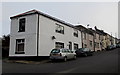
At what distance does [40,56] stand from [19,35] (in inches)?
185

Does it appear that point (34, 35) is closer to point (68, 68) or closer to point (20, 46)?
point (20, 46)

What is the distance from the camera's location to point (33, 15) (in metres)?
20.7

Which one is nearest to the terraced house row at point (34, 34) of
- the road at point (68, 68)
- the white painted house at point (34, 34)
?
the white painted house at point (34, 34)

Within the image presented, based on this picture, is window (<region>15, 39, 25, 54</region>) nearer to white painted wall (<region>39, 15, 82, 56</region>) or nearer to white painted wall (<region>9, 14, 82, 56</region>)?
white painted wall (<region>9, 14, 82, 56</region>)

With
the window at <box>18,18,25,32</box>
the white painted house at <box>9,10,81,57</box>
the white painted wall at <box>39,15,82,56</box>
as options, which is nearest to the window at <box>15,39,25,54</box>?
the white painted house at <box>9,10,81,57</box>

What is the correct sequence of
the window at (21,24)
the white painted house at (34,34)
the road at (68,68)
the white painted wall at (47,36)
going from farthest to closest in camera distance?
1. the window at (21,24)
2. the white painted wall at (47,36)
3. the white painted house at (34,34)
4. the road at (68,68)

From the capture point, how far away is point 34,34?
2003 centimetres

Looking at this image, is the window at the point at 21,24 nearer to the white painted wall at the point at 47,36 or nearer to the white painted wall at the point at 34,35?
the white painted wall at the point at 34,35

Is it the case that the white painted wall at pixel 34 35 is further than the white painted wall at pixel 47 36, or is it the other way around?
the white painted wall at pixel 47 36

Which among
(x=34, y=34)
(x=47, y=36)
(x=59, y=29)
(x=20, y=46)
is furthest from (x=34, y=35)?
(x=59, y=29)

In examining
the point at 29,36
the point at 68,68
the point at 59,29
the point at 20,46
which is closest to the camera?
the point at 68,68

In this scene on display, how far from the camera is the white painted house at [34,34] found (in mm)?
20094

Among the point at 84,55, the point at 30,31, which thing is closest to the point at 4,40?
the point at 30,31

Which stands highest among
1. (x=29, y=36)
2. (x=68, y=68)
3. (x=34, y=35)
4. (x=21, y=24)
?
(x=21, y=24)
